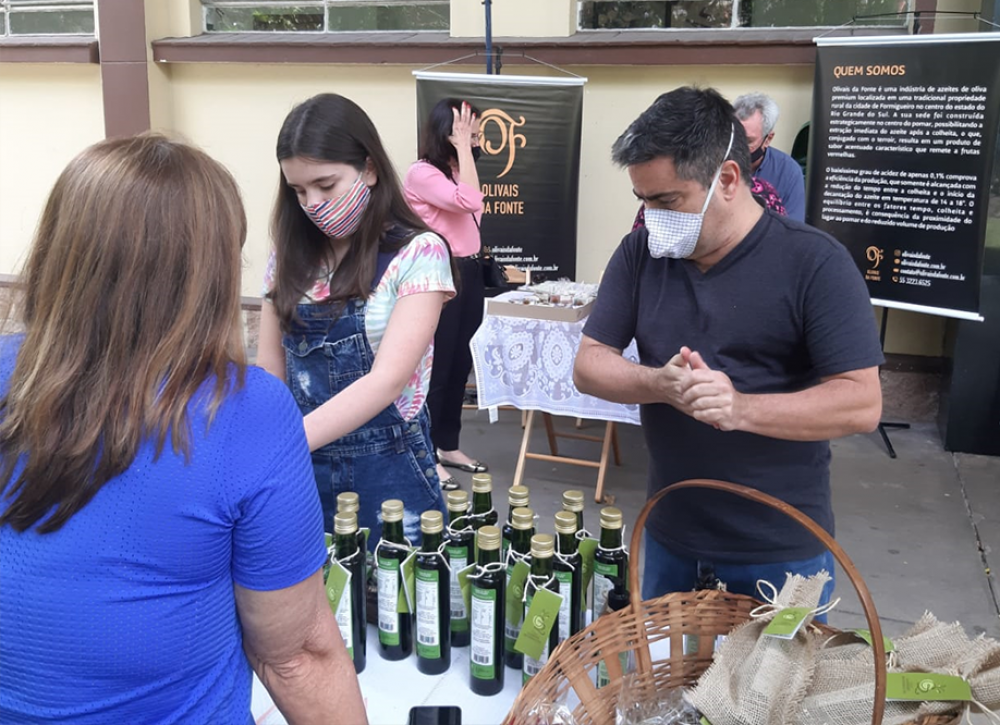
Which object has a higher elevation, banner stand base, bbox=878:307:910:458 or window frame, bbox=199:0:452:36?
window frame, bbox=199:0:452:36

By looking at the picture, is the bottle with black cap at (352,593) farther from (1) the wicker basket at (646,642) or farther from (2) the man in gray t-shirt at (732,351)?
(2) the man in gray t-shirt at (732,351)

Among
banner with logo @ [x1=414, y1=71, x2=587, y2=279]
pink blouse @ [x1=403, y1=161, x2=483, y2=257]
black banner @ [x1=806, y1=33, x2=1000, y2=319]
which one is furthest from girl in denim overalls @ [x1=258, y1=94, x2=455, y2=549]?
black banner @ [x1=806, y1=33, x2=1000, y2=319]

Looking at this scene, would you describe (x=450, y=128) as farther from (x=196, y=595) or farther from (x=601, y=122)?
(x=196, y=595)

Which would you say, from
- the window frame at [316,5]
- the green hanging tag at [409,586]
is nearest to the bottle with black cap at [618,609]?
the green hanging tag at [409,586]

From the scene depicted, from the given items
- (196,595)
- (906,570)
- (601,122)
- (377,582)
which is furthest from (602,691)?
(601,122)

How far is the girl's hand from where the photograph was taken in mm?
4383

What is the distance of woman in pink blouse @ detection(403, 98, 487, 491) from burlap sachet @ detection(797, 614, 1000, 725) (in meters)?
2.98

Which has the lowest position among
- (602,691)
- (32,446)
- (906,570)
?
(906,570)

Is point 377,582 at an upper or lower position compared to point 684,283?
lower

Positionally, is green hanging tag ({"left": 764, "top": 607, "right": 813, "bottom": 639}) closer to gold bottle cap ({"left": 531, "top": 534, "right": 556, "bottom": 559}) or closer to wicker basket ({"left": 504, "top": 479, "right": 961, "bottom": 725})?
wicker basket ({"left": 504, "top": 479, "right": 961, "bottom": 725})

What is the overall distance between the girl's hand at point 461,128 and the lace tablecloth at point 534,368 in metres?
0.88

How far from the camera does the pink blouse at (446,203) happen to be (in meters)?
4.27

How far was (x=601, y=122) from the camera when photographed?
578cm

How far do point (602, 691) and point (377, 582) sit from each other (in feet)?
1.50
